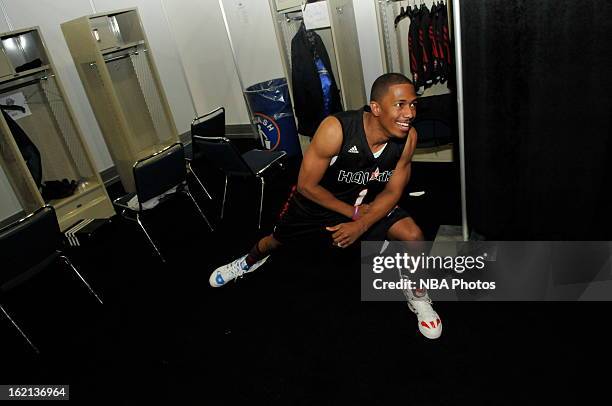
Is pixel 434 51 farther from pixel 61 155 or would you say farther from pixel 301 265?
pixel 61 155

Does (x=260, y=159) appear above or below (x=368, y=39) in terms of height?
below

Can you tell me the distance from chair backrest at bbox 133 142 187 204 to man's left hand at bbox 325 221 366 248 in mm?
1238

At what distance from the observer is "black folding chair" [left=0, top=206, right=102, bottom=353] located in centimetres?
202

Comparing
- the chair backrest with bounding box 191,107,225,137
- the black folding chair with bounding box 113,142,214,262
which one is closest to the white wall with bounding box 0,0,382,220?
the chair backrest with bounding box 191,107,225,137

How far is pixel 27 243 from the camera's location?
82.6 inches

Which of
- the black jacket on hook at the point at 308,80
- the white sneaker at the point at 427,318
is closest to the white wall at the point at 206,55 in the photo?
the black jacket on hook at the point at 308,80

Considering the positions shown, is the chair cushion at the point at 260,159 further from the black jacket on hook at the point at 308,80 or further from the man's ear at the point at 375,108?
the man's ear at the point at 375,108

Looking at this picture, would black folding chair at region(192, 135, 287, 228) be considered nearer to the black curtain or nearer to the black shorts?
the black shorts

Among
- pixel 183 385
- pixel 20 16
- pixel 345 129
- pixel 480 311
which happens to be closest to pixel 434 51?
pixel 345 129

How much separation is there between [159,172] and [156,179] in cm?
5

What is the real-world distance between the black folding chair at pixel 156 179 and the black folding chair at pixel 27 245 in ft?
1.67

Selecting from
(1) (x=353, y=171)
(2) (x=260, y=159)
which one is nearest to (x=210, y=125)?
(2) (x=260, y=159)

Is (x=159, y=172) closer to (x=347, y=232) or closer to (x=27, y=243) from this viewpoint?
(x=27, y=243)

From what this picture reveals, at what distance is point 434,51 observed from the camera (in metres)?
3.46
